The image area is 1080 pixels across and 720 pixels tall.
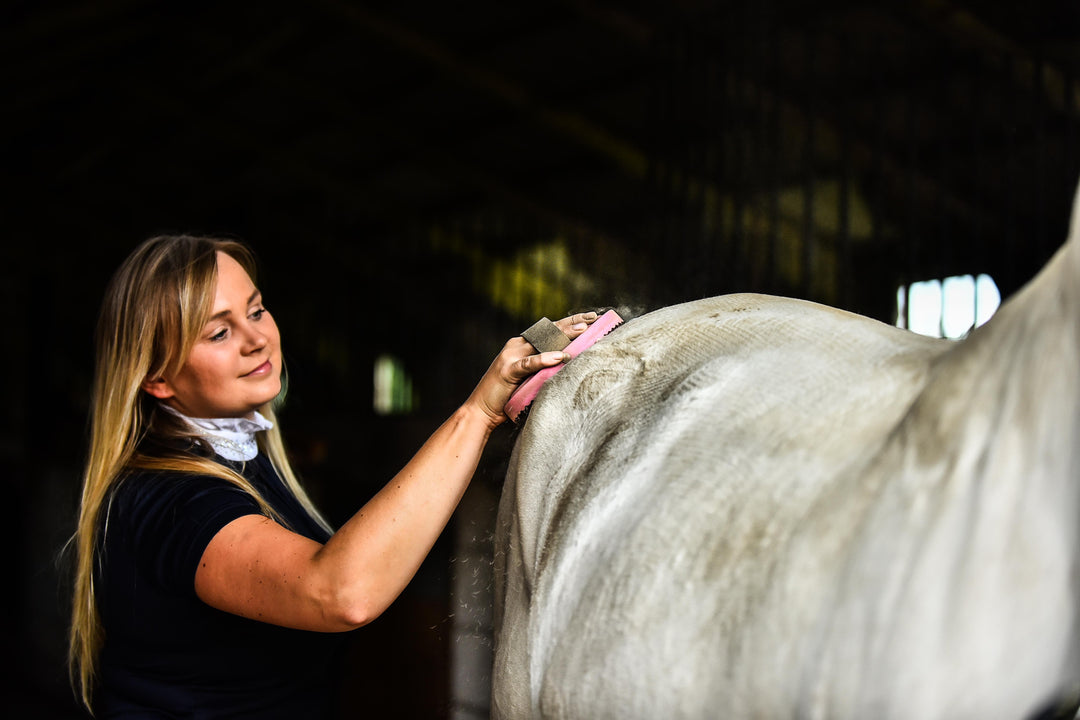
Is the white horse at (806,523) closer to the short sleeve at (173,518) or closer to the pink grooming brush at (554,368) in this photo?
the pink grooming brush at (554,368)

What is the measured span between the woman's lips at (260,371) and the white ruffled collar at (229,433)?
0.06m

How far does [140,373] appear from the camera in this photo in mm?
1026

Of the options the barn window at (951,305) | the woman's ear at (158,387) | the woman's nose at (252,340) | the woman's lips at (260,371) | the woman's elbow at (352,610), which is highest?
the barn window at (951,305)

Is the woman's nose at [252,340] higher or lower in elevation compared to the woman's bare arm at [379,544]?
higher

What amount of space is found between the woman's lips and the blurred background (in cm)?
28

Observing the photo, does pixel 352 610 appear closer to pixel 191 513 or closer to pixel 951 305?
pixel 191 513

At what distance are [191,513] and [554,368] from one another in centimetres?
42

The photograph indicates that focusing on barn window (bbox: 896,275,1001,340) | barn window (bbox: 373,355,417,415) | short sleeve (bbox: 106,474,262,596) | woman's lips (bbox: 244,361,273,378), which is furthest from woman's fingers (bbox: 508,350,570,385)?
barn window (bbox: 373,355,417,415)

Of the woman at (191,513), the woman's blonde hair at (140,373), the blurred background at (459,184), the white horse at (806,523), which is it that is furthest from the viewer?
the blurred background at (459,184)

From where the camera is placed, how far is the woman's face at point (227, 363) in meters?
1.04

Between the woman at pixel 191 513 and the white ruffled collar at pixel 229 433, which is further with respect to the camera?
the white ruffled collar at pixel 229 433

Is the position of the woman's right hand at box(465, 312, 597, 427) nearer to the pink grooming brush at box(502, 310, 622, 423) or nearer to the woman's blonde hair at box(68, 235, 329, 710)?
the pink grooming brush at box(502, 310, 622, 423)

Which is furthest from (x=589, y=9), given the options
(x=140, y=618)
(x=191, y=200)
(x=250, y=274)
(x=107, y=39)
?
(x=191, y=200)

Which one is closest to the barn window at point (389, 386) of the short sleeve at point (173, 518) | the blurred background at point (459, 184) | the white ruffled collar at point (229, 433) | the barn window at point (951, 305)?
the blurred background at point (459, 184)
